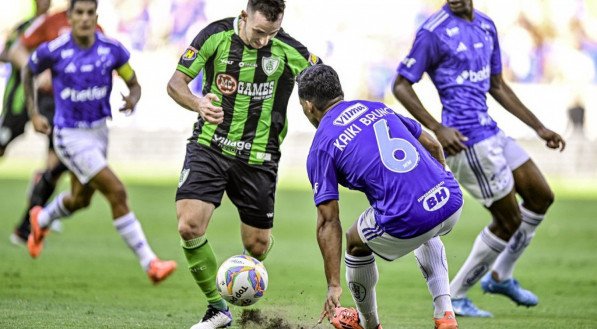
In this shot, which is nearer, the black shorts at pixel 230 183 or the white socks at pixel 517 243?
the black shorts at pixel 230 183

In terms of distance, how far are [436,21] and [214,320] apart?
315 centimetres

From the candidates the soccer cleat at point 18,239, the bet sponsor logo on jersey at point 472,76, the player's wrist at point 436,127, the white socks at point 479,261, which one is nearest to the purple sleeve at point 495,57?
the bet sponsor logo on jersey at point 472,76

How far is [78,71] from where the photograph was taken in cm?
1039

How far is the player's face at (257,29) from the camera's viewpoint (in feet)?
24.1

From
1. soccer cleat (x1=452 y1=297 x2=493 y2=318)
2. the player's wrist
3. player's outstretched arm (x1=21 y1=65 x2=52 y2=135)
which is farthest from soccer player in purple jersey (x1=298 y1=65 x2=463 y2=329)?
player's outstretched arm (x1=21 y1=65 x2=52 y2=135)

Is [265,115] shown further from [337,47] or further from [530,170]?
[337,47]

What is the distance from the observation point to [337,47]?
1145 inches

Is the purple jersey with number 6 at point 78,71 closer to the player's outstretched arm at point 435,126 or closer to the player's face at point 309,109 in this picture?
the player's outstretched arm at point 435,126

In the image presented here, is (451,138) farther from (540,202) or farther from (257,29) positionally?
(257,29)

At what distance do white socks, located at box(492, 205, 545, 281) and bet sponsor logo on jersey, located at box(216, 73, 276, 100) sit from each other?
2567 mm

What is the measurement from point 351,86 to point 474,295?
62.9ft

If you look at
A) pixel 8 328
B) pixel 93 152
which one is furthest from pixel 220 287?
pixel 93 152

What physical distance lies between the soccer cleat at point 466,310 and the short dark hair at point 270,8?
2.92m

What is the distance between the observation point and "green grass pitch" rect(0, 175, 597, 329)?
8.05m
